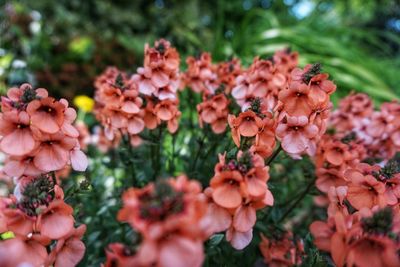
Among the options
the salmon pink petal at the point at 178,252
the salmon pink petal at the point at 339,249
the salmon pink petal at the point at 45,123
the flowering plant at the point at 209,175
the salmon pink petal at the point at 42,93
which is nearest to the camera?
the salmon pink petal at the point at 178,252

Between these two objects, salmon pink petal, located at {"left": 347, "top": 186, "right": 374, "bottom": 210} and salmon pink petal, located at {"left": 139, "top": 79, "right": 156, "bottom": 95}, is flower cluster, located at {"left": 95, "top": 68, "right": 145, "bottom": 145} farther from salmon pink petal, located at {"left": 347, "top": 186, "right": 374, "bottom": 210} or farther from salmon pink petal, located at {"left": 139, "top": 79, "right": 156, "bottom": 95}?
salmon pink petal, located at {"left": 347, "top": 186, "right": 374, "bottom": 210}

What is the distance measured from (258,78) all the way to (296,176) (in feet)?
2.97

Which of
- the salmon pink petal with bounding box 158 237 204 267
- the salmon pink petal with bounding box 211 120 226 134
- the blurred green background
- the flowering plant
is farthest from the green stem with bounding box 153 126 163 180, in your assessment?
the blurred green background

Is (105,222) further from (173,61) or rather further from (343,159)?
(343,159)

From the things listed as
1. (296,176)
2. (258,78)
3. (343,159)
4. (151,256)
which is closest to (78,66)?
(296,176)

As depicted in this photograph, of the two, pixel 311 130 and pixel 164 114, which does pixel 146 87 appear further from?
pixel 311 130

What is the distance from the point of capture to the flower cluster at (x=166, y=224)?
717 mm

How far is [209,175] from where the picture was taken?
1684mm

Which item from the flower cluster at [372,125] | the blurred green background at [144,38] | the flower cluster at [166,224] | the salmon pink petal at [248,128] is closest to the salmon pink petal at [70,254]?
the flower cluster at [166,224]

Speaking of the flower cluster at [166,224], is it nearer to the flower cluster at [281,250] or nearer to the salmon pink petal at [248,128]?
the salmon pink petal at [248,128]

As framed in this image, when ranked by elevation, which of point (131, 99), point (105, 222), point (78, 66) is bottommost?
point (105, 222)

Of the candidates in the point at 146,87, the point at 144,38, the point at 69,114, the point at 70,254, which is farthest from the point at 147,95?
the point at 144,38

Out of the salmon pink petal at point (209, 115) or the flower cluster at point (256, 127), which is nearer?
the flower cluster at point (256, 127)

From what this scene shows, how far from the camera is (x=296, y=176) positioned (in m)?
2.29
